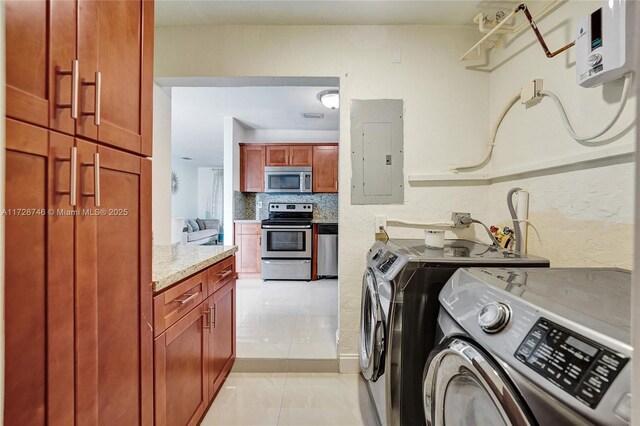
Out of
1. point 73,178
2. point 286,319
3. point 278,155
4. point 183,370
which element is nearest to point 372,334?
point 183,370

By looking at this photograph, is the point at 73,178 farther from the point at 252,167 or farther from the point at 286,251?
the point at 252,167

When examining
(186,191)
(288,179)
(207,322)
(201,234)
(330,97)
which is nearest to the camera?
(207,322)

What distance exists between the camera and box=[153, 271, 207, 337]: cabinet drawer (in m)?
1.02

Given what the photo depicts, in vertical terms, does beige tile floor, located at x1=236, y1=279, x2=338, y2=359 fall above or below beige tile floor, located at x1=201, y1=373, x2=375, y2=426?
above

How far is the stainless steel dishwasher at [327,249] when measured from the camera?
13.6 ft

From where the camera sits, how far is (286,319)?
2727 millimetres

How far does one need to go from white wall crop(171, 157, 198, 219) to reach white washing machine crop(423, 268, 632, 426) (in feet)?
27.9

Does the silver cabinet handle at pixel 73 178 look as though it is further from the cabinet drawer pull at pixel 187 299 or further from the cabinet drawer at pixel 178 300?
the cabinet drawer pull at pixel 187 299

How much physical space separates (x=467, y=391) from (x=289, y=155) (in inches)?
163

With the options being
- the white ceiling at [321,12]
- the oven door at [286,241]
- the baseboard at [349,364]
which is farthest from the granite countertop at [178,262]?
the oven door at [286,241]

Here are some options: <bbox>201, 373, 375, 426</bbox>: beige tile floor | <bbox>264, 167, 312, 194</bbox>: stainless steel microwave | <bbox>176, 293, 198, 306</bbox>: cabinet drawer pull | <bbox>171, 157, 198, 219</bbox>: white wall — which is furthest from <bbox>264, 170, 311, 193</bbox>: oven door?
<bbox>171, 157, 198, 219</bbox>: white wall

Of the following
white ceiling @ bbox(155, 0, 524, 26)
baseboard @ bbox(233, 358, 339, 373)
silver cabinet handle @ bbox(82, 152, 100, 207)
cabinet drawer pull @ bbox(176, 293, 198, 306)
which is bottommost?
baseboard @ bbox(233, 358, 339, 373)

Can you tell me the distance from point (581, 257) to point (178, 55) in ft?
8.68

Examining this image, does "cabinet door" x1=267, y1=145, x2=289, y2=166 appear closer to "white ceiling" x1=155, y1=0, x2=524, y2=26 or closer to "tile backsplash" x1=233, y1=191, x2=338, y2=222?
"tile backsplash" x1=233, y1=191, x2=338, y2=222
